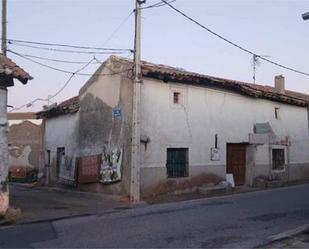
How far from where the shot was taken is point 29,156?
38.1 metres

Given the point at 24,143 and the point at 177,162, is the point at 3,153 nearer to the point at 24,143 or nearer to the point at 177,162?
the point at 177,162

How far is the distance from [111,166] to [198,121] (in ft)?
14.4

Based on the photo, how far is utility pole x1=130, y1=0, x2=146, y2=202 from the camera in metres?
19.2

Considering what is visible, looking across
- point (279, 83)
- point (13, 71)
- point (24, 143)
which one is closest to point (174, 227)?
point (13, 71)

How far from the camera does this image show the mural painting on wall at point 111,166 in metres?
20.4

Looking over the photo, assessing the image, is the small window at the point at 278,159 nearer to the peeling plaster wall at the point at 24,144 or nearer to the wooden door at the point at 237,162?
the wooden door at the point at 237,162

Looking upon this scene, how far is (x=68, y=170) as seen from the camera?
25.0 m

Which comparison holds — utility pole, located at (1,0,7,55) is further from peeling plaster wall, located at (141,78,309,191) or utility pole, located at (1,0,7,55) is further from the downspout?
the downspout

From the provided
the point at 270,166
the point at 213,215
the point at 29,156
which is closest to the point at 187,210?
the point at 213,215

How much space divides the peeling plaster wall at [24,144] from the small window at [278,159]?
17.1 m

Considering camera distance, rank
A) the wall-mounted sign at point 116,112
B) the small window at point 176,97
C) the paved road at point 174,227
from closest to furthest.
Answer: the paved road at point 174,227, the wall-mounted sign at point 116,112, the small window at point 176,97

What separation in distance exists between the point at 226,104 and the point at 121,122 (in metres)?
5.91

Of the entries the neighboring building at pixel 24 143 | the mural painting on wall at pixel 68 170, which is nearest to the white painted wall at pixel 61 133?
the mural painting on wall at pixel 68 170

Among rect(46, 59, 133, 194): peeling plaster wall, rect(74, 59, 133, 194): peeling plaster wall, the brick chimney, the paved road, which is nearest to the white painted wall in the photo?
rect(46, 59, 133, 194): peeling plaster wall
